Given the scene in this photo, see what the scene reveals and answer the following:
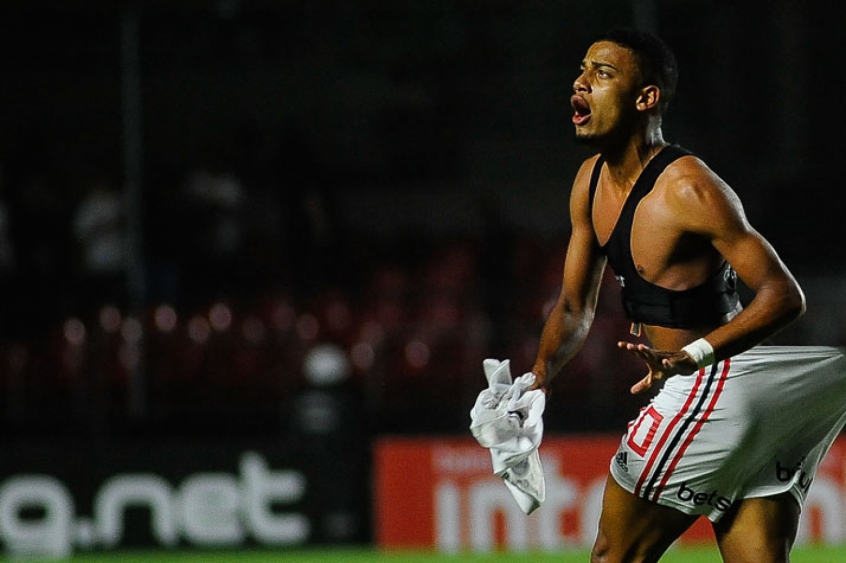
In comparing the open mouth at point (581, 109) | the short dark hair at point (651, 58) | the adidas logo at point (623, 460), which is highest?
the short dark hair at point (651, 58)

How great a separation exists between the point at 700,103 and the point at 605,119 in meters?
7.74

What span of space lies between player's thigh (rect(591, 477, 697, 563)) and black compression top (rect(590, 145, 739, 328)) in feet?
1.70

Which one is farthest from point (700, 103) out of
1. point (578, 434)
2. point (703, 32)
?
point (578, 434)

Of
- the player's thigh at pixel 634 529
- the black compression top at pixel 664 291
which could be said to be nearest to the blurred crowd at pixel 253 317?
the player's thigh at pixel 634 529

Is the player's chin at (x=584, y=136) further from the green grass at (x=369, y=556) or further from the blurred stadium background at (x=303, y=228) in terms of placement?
the blurred stadium background at (x=303, y=228)

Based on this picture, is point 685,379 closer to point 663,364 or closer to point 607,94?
point 663,364

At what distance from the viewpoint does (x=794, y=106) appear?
11469 mm

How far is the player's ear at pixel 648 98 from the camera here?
14.0 ft

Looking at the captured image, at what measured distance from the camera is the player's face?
4.23 metres

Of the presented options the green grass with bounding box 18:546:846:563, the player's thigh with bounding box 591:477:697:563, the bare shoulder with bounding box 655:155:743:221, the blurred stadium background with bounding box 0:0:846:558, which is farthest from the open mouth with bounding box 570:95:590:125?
the blurred stadium background with bounding box 0:0:846:558

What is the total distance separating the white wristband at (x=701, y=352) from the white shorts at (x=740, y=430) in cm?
34

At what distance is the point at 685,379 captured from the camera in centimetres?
425

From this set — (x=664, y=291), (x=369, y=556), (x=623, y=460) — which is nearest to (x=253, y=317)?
(x=369, y=556)

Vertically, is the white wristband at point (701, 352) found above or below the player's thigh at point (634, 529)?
above
